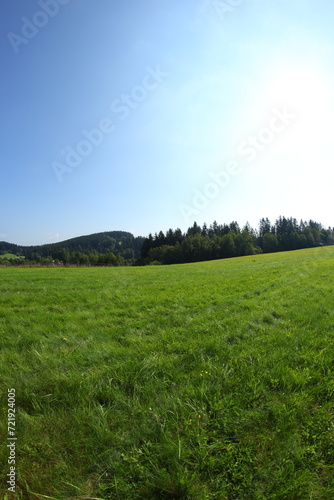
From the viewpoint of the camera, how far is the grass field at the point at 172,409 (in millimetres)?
2016

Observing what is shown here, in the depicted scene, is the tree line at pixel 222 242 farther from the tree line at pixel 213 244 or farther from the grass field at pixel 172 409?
the grass field at pixel 172 409

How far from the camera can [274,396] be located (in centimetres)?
302

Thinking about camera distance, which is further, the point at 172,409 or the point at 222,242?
the point at 222,242

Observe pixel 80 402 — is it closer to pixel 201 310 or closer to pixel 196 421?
pixel 196 421

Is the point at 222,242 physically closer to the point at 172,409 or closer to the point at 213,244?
the point at 213,244

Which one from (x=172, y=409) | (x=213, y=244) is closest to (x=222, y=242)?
(x=213, y=244)

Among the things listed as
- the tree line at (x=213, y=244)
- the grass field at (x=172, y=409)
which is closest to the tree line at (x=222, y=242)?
the tree line at (x=213, y=244)

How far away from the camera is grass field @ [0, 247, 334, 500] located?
202 cm

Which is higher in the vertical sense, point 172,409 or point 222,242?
point 222,242

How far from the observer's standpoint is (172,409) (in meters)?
2.90

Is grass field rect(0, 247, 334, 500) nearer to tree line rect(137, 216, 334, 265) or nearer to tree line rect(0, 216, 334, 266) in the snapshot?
tree line rect(0, 216, 334, 266)

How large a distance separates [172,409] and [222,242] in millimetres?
94816

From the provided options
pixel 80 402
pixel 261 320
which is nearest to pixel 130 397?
pixel 80 402

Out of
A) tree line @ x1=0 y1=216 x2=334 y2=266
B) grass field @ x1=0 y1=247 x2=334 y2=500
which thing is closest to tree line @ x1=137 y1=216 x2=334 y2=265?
tree line @ x1=0 y1=216 x2=334 y2=266
